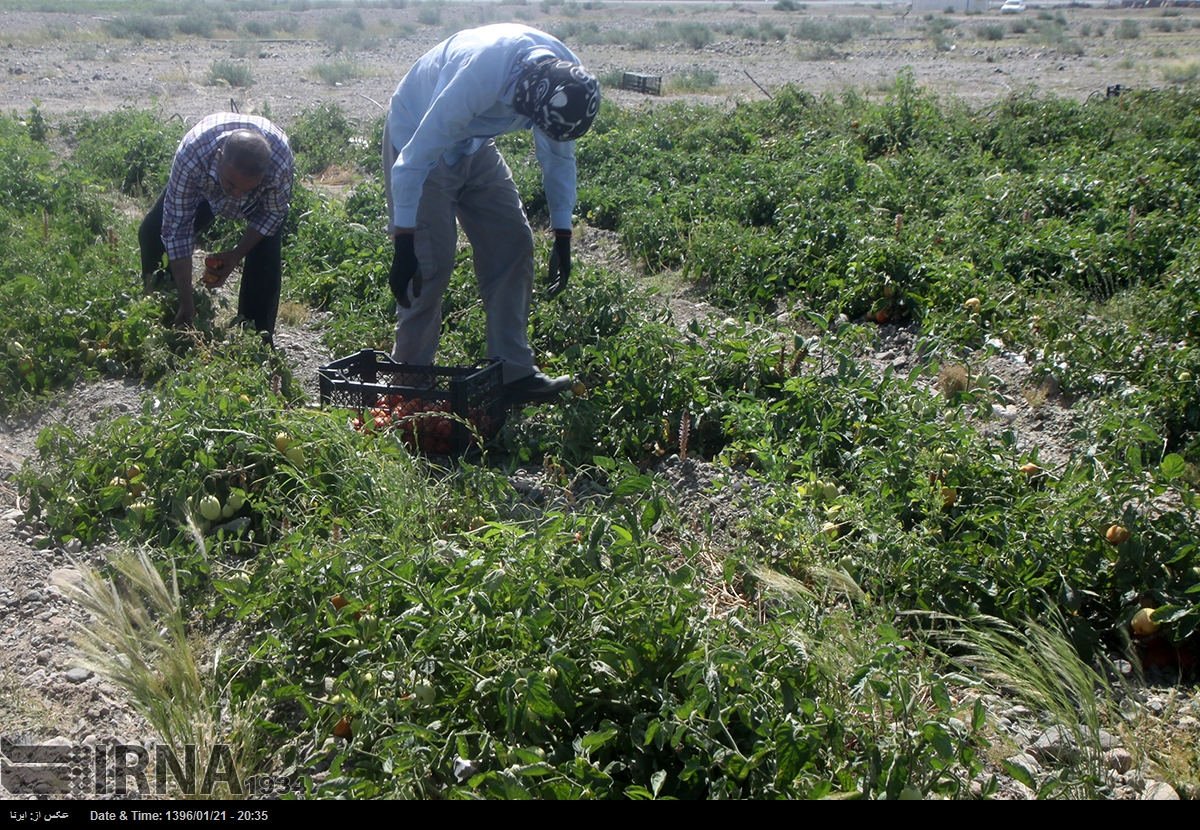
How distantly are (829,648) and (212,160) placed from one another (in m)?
3.74

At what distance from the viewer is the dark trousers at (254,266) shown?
482cm

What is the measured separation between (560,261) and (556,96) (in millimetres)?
1075

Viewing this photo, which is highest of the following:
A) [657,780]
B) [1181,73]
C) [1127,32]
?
[1127,32]

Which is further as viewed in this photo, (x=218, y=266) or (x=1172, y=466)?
(x=218, y=266)

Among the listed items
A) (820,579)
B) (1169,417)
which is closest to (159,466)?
(820,579)

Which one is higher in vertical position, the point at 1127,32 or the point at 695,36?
the point at 1127,32

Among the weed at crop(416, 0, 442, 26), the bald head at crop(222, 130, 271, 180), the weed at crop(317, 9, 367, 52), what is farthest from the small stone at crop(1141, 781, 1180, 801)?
the weed at crop(416, 0, 442, 26)

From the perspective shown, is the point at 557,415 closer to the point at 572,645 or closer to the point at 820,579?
the point at 820,579

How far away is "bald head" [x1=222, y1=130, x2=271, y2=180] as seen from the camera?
4156mm

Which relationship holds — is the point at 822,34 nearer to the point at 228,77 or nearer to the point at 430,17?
the point at 430,17

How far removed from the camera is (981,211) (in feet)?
21.2

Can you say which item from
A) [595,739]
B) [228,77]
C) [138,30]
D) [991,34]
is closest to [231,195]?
[595,739]

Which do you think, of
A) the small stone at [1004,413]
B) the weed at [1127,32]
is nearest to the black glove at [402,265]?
the small stone at [1004,413]

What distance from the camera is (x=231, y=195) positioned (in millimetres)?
4449
